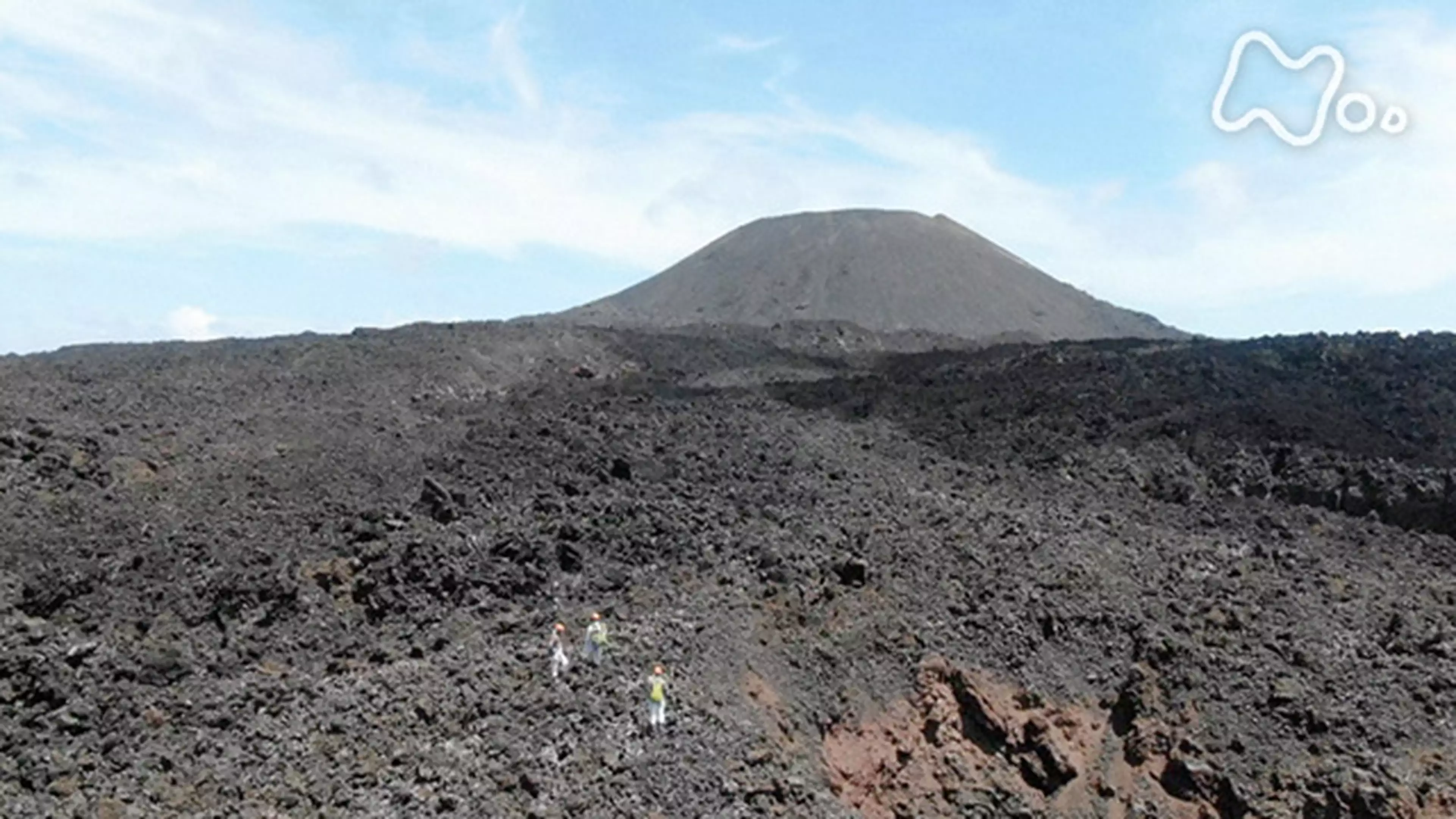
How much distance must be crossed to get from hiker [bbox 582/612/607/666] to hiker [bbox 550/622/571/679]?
0.79ft

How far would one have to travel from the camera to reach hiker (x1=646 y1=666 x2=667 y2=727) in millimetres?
11727

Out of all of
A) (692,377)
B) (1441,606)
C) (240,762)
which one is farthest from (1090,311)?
(240,762)

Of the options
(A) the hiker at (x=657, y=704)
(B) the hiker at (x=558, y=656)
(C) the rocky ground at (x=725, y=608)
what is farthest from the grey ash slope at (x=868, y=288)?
(A) the hiker at (x=657, y=704)

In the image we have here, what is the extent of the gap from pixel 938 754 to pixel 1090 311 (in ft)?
189

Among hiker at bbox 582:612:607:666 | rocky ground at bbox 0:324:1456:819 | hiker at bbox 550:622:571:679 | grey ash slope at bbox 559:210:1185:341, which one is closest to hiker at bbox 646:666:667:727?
rocky ground at bbox 0:324:1456:819

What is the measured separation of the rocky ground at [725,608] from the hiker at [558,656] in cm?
17

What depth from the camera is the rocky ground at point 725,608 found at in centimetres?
1166

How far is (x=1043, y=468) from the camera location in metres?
22.2

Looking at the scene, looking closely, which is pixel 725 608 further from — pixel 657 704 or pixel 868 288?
pixel 868 288

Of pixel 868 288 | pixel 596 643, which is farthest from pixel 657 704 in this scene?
pixel 868 288

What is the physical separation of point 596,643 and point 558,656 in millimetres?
410

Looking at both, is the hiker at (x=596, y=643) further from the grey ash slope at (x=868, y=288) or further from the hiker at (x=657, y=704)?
the grey ash slope at (x=868, y=288)

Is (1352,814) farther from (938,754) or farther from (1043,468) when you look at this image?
(1043,468)

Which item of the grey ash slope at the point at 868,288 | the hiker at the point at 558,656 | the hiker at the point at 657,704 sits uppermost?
the grey ash slope at the point at 868,288
